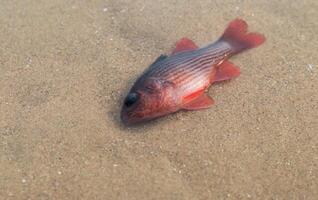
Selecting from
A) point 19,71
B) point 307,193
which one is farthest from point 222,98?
point 19,71

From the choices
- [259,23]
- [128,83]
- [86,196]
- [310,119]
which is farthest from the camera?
[259,23]

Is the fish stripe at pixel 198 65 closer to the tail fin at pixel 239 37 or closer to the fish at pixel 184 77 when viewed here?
the fish at pixel 184 77

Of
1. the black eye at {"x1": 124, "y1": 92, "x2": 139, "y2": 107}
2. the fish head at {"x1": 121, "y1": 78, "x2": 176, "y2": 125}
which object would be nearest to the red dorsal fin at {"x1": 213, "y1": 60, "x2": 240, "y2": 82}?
the fish head at {"x1": 121, "y1": 78, "x2": 176, "y2": 125}

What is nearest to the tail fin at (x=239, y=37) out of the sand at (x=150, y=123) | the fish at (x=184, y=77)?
the fish at (x=184, y=77)

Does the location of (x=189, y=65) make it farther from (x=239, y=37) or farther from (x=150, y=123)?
(x=239, y=37)

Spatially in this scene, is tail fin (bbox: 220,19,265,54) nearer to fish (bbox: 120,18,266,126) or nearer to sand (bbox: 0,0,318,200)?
fish (bbox: 120,18,266,126)

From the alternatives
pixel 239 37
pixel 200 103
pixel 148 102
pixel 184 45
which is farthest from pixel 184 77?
pixel 239 37

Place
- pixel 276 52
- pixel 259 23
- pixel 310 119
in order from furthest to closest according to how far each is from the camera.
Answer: pixel 259 23 → pixel 276 52 → pixel 310 119

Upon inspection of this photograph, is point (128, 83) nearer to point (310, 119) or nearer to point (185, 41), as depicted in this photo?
point (185, 41)
